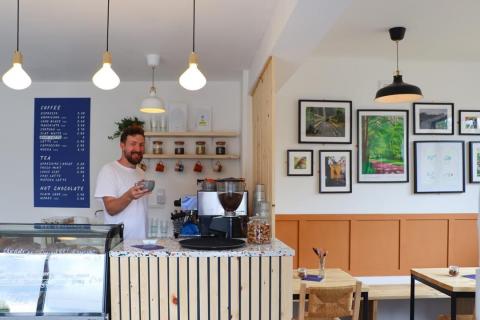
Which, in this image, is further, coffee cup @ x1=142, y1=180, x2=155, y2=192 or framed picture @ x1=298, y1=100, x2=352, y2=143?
framed picture @ x1=298, y1=100, x2=352, y2=143

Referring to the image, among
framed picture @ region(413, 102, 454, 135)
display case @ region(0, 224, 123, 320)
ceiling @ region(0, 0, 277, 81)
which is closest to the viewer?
display case @ region(0, 224, 123, 320)

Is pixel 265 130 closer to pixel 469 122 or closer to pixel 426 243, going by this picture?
pixel 426 243

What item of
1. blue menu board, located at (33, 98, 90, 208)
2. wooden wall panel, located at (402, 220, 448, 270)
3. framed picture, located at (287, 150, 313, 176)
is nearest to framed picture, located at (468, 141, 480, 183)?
wooden wall panel, located at (402, 220, 448, 270)

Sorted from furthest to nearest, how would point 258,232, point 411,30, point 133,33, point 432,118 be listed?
point 432,118
point 411,30
point 133,33
point 258,232

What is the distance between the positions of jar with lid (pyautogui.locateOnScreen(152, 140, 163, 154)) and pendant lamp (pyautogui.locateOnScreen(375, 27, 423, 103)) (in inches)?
89.7

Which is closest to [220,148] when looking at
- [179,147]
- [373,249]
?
[179,147]

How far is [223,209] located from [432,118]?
2.53 m

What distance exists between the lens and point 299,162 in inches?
163

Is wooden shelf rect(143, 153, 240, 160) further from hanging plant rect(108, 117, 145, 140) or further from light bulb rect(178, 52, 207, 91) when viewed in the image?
light bulb rect(178, 52, 207, 91)

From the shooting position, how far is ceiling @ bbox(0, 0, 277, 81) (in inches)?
101

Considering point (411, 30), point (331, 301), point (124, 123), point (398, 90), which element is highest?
point (411, 30)

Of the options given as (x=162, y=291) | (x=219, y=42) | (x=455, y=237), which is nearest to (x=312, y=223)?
(x=455, y=237)

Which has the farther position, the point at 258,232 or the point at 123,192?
the point at 123,192

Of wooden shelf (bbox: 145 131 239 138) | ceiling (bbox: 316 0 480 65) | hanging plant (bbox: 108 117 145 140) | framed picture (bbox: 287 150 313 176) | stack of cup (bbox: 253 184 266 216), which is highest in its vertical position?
ceiling (bbox: 316 0 480 65)
